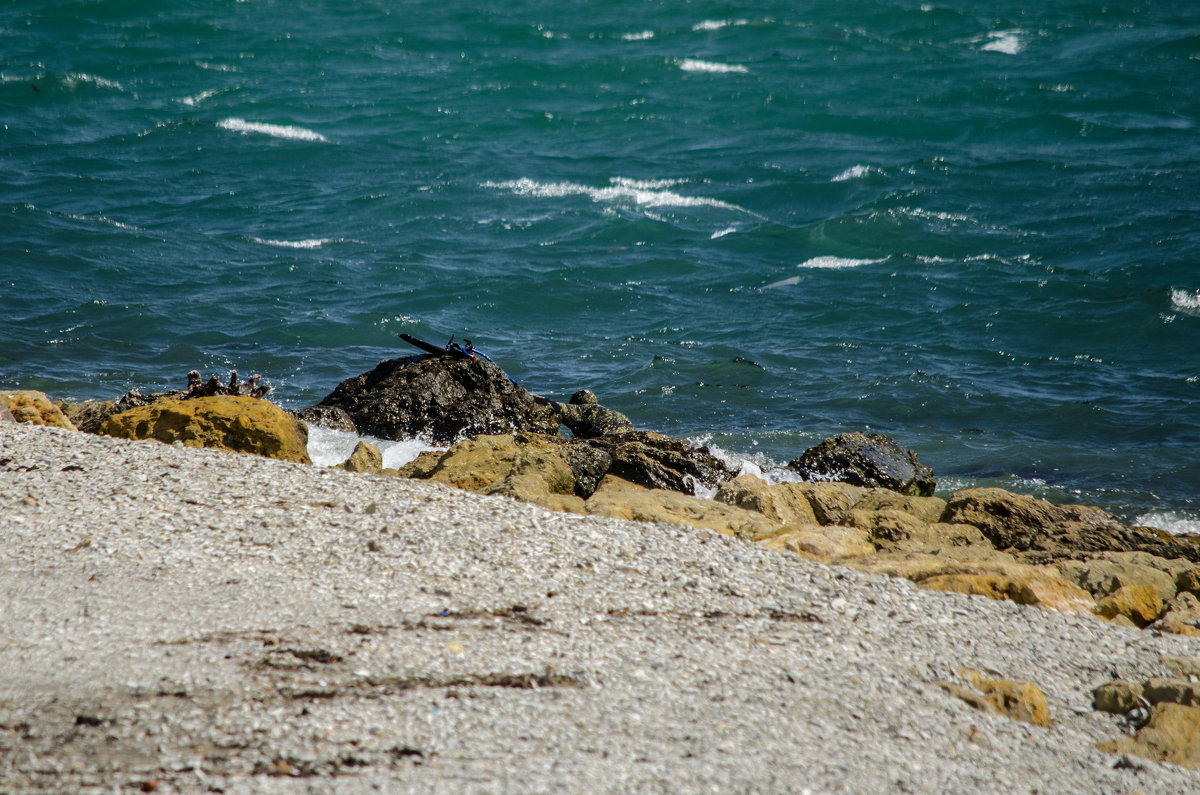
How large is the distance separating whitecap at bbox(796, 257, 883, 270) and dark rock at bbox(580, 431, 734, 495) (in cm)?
877

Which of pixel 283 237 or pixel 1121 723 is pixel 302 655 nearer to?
pixel 1121 723

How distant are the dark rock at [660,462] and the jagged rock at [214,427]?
253 centimetres

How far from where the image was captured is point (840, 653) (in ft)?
14.6

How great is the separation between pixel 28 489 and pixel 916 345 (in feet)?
35.8

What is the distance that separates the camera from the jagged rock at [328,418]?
9.09m

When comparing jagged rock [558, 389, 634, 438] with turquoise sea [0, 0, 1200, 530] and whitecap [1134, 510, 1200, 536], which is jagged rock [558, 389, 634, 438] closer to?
turquoise sea [0, 0, 1200, 530]

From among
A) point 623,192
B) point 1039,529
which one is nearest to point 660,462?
point 1039,529

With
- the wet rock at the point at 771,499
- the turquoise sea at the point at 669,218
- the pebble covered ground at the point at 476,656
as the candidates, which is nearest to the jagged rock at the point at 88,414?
the pebble covered ground at the point at 476,656

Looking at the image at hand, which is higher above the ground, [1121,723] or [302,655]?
[302,655]

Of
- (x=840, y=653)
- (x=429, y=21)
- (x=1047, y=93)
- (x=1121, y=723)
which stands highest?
(x=429, y=21)

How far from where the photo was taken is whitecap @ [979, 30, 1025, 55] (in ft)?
100

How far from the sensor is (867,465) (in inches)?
346

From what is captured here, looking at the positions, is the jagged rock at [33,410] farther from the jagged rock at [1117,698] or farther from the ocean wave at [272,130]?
the ocean wave at [272,130]

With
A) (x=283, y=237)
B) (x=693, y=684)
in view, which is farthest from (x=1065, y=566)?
(x=283, y=237)
